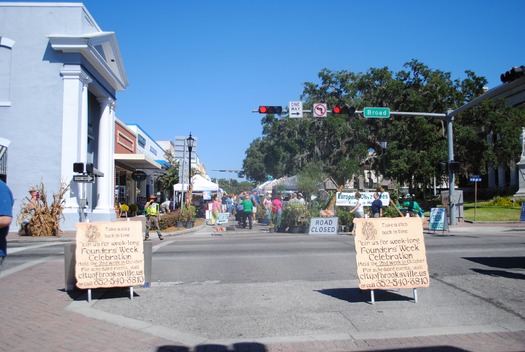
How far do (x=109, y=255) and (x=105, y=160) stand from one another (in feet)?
69.7

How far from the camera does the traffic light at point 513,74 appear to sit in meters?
13.3

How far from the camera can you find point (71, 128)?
2158 centimetres

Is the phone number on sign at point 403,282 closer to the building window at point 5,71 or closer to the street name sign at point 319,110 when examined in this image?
the street name sign at point 319,110

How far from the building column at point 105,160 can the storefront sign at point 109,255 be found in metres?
20.3

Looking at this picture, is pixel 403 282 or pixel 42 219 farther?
pixel 42 219

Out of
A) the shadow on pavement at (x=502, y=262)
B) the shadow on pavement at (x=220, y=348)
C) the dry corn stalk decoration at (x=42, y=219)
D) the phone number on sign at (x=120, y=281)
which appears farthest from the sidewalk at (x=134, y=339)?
the dry corn stalk decoration at (x=42, y=219)

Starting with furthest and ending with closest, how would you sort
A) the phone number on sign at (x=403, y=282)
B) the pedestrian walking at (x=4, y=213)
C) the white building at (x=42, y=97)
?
the white building at (x=42, y=97) → the phone number on sign at (x=403, y=282) → the pedestrian walking at (x=4, y=213)

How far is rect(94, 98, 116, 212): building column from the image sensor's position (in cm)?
2691

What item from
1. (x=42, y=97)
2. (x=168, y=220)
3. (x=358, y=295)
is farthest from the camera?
(x=42, y=97)

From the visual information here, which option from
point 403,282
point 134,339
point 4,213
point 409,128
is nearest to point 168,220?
point 403,282

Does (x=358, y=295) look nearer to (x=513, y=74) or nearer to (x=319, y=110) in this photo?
(x=513, y=74)

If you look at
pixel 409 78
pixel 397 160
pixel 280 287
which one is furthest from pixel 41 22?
pixel 409 78

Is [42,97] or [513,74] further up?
[42,97]

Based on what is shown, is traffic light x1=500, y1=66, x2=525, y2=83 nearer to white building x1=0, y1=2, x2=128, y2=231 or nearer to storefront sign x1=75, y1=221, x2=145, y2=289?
storefront sign x1=75, y1=221, x2=145, y2=289
